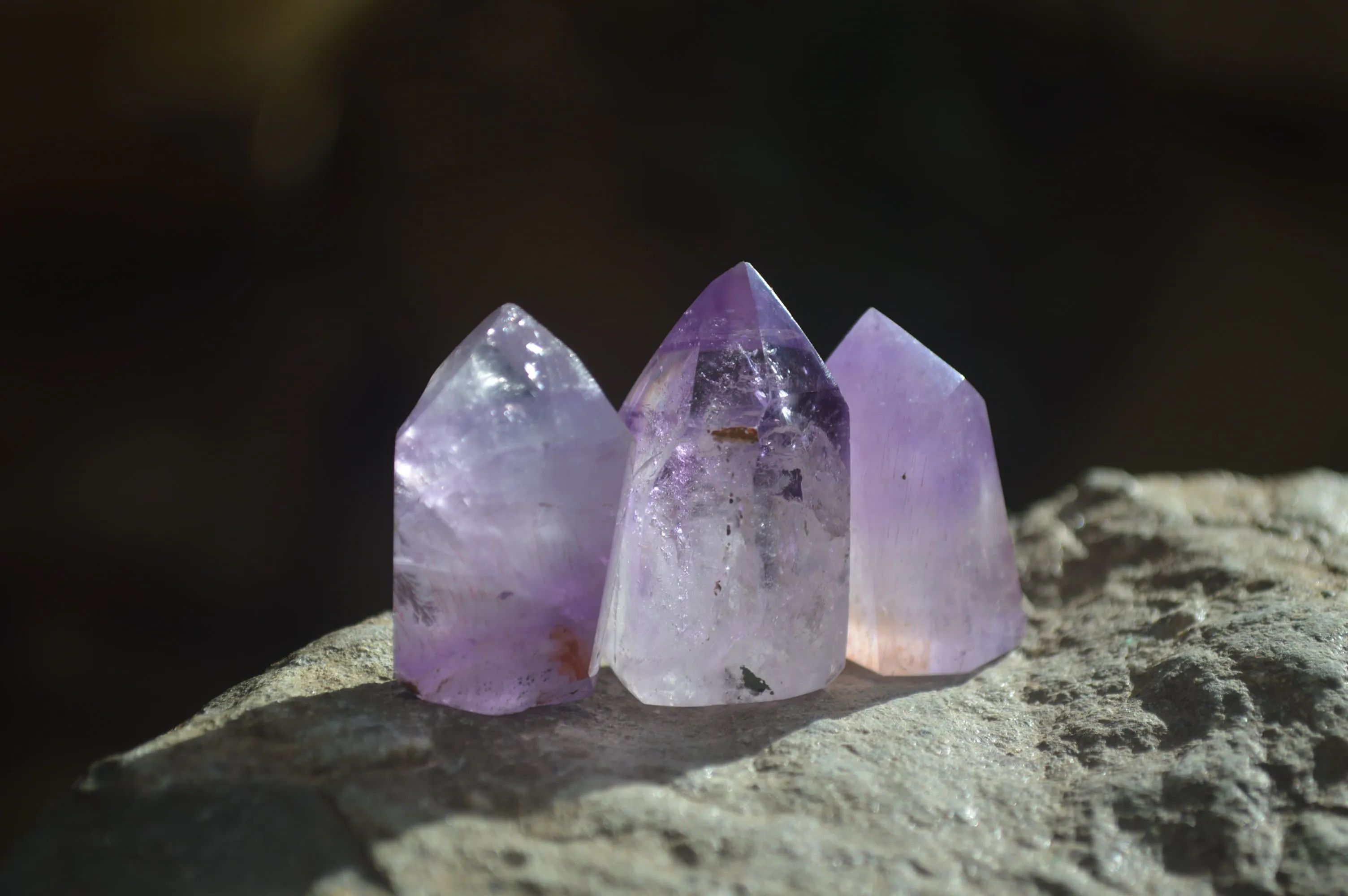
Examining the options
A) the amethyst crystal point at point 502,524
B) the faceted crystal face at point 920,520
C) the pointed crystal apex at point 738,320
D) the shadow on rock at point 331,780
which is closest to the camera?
the shadow on rock at point 331,780

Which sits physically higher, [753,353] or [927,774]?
[753,353]

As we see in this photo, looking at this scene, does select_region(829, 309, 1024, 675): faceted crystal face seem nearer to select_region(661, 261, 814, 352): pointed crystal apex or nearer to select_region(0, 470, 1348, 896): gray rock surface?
select_region(0, 470, 1348, 896): gray rock surface

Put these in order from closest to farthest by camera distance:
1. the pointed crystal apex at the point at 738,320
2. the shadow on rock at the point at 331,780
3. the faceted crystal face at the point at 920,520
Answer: the shadow on rock at the point at 331,780 → the pointed crystal apex at the point at 738,320 → the faceted crystal face at the point at 920,520

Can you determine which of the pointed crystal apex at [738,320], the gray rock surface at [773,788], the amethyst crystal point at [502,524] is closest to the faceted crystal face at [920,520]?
the gray rock surface at [773,788]

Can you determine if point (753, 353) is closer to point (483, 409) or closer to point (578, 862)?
point (483, 409)

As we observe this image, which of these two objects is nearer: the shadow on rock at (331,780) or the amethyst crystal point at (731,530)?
the shadow on rock at (331,780)

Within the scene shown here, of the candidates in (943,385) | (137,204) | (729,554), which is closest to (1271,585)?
(943,385)

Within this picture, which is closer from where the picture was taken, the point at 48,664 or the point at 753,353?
the point at 753,353

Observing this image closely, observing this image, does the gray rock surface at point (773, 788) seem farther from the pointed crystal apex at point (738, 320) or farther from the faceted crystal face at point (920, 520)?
the pointed crystal apex at point (738, 320)
